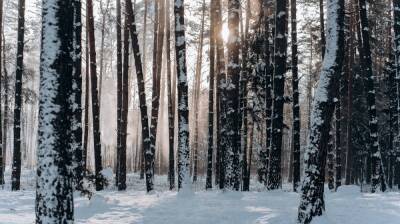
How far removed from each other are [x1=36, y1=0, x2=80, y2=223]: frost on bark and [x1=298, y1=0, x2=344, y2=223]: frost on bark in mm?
4213

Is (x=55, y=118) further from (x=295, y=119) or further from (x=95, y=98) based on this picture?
(x=295, y=119)

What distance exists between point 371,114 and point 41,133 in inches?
535

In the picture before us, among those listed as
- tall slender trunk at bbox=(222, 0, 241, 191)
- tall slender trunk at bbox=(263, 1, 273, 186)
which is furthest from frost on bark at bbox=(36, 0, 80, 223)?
→ tall slender trunk at bbox=(263, 1, 273, 186)

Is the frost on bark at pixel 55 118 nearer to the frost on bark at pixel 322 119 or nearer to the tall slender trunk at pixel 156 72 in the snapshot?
the frost on bark at pixel 322 119

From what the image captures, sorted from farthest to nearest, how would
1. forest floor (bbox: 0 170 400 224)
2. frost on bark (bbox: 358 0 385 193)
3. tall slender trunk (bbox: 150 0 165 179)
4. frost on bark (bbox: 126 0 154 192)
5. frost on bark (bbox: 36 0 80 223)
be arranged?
1. tall slender trunk (bbox: 150 0 165 179)
2. frost on bark (bbox: 358 0 385 193)
3. frost on bark (bbox: 126 0 154 192)
4. forest floor (bbox: 0 170 400 224)
5. frost on bark (bbox: 36 0 80 223)

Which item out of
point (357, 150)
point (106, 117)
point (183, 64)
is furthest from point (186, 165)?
point (106, 117)

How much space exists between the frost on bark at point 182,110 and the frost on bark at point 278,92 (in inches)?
103

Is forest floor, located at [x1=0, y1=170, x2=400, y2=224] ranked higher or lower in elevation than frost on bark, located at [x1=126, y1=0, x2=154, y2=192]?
lower

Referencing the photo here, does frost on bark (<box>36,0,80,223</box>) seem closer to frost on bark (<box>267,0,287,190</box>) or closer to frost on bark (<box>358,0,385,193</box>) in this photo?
frost on bark (<box>267,0,287,190</box>)

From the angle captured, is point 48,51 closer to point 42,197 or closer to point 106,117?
point 42,197

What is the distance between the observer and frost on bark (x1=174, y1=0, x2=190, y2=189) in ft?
45.1

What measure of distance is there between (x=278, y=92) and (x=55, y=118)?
8.68 m

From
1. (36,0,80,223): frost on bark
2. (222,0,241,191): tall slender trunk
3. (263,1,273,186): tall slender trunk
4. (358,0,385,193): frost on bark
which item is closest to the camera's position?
(36,0,80,223): frost on bark

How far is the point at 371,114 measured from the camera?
17.6 meters
